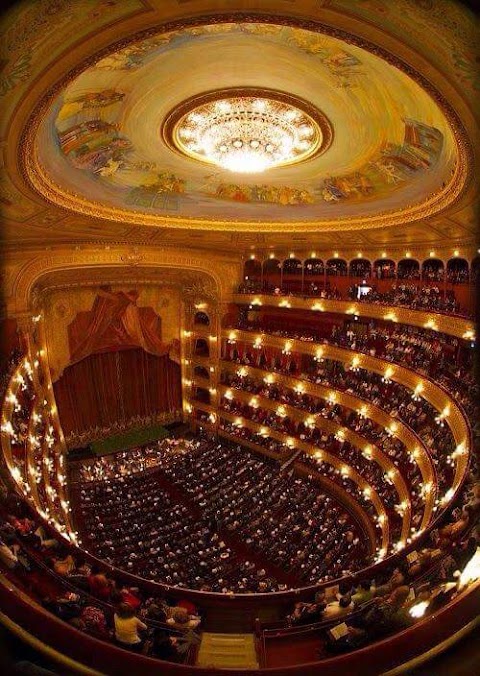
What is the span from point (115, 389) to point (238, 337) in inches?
325

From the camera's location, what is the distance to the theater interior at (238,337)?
204 inches

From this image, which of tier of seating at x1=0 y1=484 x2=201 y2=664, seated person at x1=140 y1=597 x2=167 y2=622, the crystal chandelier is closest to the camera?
tier of seating at x1=0 y1=484 x2=201 y2=664

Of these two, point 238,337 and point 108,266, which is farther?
point 238,337

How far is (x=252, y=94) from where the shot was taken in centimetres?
866

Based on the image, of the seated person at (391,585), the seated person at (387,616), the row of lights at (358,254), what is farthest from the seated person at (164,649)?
the row of lights at (358,254)

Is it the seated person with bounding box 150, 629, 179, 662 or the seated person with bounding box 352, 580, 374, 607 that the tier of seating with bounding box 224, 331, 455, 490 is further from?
the seated person with bounding box 150, 629, 179, 662

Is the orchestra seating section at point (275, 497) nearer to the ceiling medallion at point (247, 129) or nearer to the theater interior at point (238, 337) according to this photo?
the theater interior at point (238, 337)

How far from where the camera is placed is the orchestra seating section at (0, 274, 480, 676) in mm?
5449

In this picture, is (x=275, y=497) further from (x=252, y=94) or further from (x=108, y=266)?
(x=252, y=94)

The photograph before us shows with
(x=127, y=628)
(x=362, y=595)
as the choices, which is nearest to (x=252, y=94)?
(x=127, y=628)

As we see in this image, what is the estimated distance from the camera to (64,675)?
324cm

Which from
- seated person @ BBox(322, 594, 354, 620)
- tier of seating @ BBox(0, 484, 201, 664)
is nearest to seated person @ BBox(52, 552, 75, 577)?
tier of seating @ BBox(0, 484, 201, 664)

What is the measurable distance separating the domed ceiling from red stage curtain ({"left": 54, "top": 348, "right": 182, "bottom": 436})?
486 inches

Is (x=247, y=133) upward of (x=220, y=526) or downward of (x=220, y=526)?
upward
